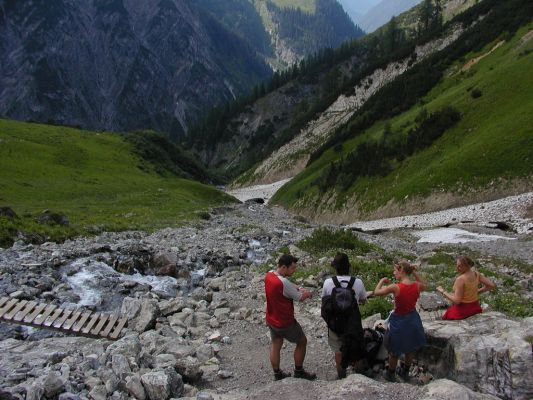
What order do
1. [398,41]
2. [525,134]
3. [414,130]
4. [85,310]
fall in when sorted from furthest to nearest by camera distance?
[398,41]
[414,130]
[525,134]
[85,310]

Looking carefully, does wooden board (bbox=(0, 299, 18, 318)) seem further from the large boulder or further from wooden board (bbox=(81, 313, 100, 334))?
the large boulder

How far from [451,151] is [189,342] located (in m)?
51.6

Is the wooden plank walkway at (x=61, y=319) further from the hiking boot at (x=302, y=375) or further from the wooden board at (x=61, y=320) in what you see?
the hiking boot at (x=302, y=375)

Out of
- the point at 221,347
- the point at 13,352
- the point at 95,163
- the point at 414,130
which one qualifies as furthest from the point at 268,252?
the point at 95,163

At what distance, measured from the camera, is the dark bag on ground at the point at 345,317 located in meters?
9.48

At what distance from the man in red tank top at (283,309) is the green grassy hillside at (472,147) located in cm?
4372

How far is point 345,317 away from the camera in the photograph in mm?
9641

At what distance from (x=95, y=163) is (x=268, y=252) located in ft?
197

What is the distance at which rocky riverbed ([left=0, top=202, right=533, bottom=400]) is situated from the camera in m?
8.62

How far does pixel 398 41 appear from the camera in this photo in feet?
644

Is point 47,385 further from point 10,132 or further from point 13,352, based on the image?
point 10,132

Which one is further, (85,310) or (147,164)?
(147,164)

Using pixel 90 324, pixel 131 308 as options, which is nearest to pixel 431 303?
pixel 131 308

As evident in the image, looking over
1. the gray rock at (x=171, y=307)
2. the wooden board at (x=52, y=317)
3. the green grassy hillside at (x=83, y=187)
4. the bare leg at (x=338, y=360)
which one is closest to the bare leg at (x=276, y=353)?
the bare leg at (x=338, y=360)
